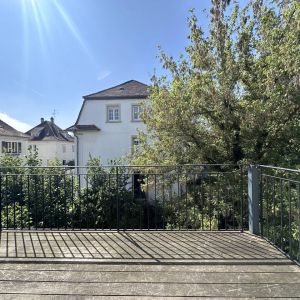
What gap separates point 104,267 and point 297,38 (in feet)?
22.1

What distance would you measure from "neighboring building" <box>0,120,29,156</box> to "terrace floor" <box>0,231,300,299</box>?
37756 millimetres

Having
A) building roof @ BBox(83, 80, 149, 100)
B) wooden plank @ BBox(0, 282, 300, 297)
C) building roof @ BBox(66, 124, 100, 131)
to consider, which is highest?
building roof @ BBox(83, 80, 149, 100)

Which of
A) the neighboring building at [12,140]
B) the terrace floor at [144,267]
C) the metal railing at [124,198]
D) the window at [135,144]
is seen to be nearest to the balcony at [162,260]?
the terrace floor at [144,267]

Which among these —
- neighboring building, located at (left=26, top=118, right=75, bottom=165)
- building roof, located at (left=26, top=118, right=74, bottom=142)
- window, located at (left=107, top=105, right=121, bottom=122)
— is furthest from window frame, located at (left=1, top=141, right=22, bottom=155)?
window, located at (left=107, top=105, right=121, bottom=122)

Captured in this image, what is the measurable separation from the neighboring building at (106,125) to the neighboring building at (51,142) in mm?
21910

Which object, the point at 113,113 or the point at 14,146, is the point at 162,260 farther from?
the point at 14,146

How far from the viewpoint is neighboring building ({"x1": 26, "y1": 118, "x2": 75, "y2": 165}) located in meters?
49.1

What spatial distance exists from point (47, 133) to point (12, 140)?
853 centimetres

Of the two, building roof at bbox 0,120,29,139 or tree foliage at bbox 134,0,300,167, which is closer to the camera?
tree foliage at bbox 134,0,300,167

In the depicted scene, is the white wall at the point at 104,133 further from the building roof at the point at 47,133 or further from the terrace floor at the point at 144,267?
the building roof at the point at 47,133

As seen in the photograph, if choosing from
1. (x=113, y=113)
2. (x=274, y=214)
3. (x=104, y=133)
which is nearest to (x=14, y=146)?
(x=104, y=133)

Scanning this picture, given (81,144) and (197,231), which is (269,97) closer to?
(197,231)

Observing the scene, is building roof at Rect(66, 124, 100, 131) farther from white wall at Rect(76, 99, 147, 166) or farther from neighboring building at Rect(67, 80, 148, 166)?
white wall at Rect(76, 99, 147, 166)

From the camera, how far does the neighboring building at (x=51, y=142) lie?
49.1 m
